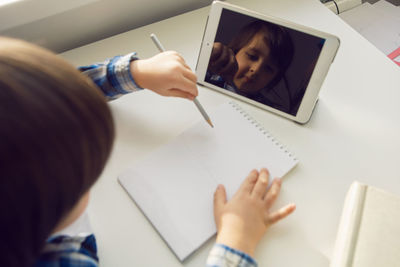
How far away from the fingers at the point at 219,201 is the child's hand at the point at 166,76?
19 centimetres

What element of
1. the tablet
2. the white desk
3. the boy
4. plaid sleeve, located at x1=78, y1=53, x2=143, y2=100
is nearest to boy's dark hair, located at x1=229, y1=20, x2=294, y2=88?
the tablet

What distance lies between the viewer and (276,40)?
2.00ft

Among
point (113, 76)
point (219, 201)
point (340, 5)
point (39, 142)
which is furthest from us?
point (340, 5)

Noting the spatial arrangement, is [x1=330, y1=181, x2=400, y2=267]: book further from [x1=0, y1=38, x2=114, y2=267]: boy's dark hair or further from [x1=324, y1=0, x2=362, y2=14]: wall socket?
[x1=324, y1=0, x2=362, y2=14]: wall socket

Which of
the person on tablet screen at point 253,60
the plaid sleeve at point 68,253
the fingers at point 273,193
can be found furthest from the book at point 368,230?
the plaid sleeve at point 68,253

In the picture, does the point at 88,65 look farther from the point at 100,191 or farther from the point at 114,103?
the point at 100,191

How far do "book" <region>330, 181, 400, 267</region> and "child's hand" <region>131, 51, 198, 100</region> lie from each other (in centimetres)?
33

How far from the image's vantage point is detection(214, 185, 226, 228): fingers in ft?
1.72

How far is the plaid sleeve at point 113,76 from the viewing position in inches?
24.9

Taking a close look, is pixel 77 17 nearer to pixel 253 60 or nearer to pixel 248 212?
pixel 253 60

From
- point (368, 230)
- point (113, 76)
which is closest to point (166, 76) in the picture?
point (113, 76)

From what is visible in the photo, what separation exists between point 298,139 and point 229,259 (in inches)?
10.3

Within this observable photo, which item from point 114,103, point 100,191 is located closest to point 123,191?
point 100,191

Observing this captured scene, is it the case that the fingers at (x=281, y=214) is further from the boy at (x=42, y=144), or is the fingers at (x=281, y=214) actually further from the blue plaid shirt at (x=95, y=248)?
the boy at (x=42, y=144)
